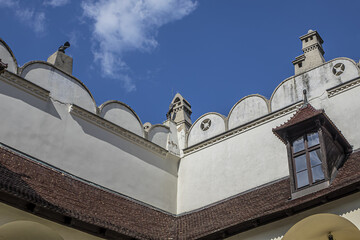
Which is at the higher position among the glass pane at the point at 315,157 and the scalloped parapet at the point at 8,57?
the scalloped parapet at the point at 8,57

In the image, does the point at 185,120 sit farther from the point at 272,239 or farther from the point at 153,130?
the point at 272,239

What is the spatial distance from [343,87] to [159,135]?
6.30 metres

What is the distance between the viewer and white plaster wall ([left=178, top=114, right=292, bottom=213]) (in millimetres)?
16758

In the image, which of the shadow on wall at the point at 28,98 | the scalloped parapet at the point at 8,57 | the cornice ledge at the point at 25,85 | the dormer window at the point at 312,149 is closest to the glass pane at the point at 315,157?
the dormer window at the point at 312,149

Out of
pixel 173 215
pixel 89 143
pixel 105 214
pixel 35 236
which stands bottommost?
pixel 35 236

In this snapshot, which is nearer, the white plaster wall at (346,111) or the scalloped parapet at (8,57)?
the white plaster wall at (346,111)

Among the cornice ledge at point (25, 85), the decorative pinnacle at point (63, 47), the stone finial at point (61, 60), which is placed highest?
the decorative pinnacle at point (63, 47)

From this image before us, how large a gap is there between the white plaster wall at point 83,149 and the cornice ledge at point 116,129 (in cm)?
13

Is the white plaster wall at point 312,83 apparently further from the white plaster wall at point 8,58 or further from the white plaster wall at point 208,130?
the white plaster wall at point 8,58

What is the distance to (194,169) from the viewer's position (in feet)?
61.3

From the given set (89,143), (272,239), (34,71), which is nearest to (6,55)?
(34,71)

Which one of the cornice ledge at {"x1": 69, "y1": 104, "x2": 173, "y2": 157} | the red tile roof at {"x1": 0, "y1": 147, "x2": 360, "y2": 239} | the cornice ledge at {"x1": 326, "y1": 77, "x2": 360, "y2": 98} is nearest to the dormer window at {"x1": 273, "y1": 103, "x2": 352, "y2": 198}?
the red tile roof at {"x1": 0, "y1": 147, "x2": 360, "y2": 239}

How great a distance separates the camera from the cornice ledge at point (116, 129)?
17.0 m

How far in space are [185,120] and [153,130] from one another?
1.69 metres
